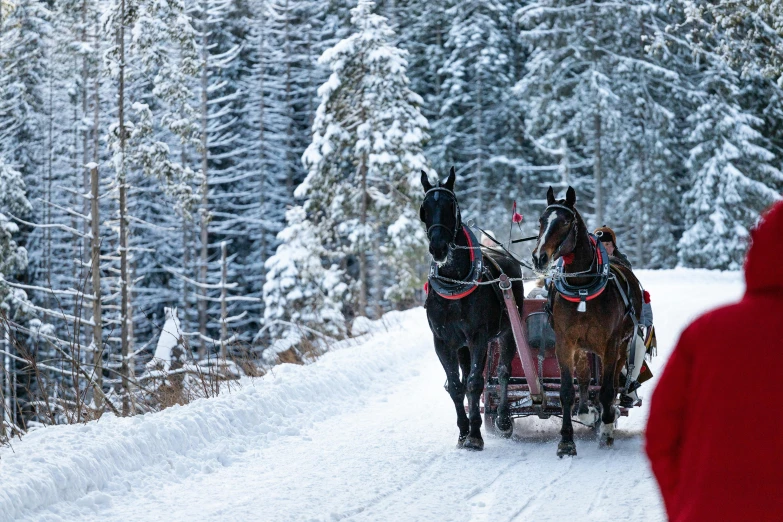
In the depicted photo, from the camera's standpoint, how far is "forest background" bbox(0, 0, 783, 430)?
2016 centimetres

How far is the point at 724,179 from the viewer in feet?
105

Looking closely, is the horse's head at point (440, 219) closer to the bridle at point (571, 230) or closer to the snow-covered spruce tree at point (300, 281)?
the bridle at point (571, 230)

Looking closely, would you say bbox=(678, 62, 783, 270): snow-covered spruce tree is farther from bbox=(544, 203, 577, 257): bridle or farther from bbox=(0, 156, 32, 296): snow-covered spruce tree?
bbox=(544, 203, 577, 257): bridle

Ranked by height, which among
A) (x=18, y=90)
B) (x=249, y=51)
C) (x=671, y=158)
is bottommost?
(x=671, y=158)

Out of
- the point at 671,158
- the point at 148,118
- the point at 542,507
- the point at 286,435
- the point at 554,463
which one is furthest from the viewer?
the point at 671,158

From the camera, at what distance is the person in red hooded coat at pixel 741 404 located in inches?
86.7

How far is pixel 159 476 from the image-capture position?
646 centimetres

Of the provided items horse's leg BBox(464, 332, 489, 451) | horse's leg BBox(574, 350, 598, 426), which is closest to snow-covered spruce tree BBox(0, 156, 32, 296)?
horse's leg BBox(464, 332, 489, 451)


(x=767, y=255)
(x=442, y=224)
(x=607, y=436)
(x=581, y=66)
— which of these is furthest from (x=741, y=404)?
(x=581, y=66)

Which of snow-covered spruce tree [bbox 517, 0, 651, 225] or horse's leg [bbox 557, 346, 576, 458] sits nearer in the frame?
horse's leg [bbox 557, 346, 576, 458]

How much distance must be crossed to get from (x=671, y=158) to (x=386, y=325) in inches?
864

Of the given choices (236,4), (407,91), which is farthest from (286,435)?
(236,4)

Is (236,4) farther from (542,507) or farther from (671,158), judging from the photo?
(542,507)

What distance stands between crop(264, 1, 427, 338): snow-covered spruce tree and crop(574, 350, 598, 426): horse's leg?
678 inches
